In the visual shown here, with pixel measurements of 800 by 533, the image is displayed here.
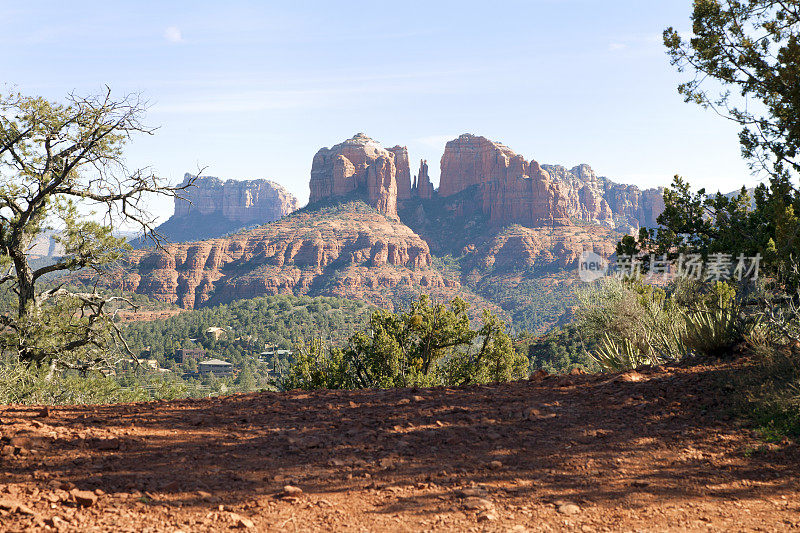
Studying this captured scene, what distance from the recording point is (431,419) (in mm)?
5512

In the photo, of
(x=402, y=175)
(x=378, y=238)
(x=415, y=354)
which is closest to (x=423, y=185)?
(x=402, y=175)

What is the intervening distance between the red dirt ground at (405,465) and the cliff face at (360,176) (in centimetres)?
14242

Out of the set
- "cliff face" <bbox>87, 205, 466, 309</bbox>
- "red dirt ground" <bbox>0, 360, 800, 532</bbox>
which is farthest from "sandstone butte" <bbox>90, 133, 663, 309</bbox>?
"red dirt ground" <bbox>0, 360, 800, 532</bbox>

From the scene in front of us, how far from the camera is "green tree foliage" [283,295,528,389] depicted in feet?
51.0

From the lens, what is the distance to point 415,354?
16484 mm

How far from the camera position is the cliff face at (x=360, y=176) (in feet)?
490

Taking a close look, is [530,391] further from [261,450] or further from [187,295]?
[187,295]

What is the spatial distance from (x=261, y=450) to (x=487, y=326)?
1283 cm

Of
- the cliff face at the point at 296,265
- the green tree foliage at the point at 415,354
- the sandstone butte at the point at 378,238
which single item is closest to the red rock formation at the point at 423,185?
the sandstone butte at the point at 378,238

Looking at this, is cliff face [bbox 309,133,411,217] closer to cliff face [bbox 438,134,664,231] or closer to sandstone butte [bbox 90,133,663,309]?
sandstone butte [bbox 90,133,663,309]

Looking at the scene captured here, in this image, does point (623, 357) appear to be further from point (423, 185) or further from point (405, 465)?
point (423, 185)

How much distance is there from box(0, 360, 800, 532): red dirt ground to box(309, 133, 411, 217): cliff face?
142425 millimetres

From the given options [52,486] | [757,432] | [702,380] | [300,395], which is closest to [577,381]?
[702,380]

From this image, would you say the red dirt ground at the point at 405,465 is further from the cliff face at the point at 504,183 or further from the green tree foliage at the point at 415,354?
the cliff face at the point at 504,183
